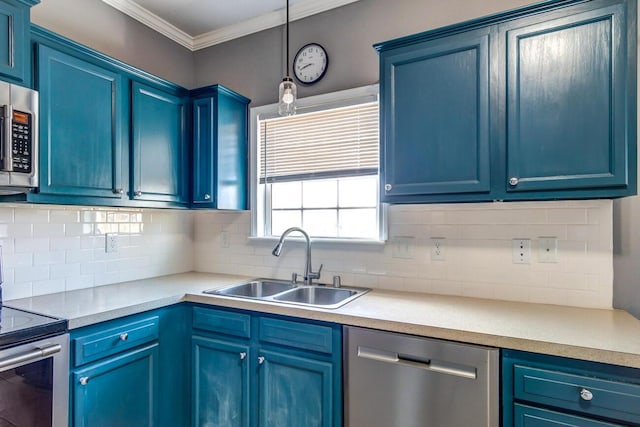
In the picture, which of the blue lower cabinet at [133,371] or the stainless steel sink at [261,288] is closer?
the blue lower cabinet at [133,371]

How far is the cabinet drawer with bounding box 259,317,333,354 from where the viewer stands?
5.50 ft

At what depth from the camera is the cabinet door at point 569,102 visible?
145 centimetres

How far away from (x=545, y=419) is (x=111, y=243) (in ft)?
8.01

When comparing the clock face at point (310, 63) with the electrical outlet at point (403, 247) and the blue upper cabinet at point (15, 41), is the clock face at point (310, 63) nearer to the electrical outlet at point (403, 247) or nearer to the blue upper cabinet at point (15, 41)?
the electrical outlet at point (403, 247)

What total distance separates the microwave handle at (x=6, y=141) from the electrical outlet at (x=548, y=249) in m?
2.45

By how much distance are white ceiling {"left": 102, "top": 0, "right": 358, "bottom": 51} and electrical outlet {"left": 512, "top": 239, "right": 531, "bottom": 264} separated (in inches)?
70.6

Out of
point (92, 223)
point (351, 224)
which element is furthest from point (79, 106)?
point (351, 224)

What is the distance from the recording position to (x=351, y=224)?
7.85 ft

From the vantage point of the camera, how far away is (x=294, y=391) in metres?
1.76

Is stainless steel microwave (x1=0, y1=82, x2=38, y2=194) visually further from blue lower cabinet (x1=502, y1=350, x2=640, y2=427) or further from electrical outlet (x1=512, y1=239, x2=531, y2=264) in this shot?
electrical outlet (x1=512, y1=239, x2=531, y2=264)

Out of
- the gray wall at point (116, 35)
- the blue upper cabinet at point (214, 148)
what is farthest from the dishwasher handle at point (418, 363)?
the gray wall at point (116, 35)

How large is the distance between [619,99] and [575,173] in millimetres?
325

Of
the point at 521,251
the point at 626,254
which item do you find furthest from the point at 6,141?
the point at 626,254

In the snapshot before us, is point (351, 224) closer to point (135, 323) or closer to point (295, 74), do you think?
point (295, 74)
